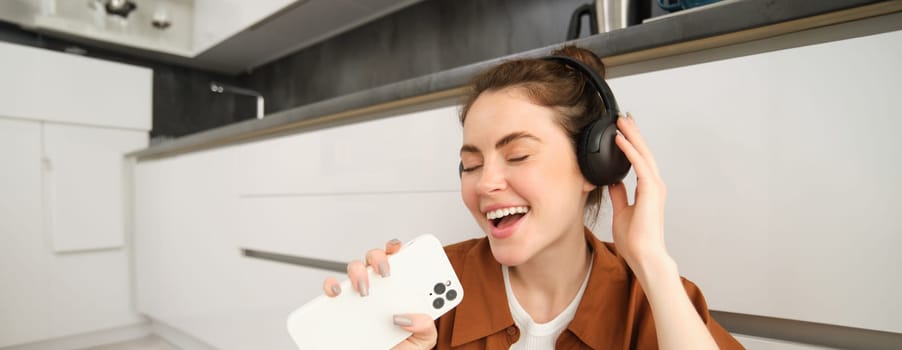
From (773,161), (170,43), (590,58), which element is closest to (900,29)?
(773,161)

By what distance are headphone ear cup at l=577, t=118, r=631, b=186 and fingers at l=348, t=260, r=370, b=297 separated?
0.26 metres

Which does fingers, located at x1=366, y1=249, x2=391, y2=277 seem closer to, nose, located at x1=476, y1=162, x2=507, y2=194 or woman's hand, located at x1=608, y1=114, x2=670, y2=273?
nose, located at x1=476, y1=162, x2=507, y2=194

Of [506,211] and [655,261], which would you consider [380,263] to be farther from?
[655,261]

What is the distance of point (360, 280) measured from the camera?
0.49 m

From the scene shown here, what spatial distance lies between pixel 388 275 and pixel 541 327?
0.64 feet

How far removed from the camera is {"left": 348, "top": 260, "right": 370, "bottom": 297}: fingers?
492 mm

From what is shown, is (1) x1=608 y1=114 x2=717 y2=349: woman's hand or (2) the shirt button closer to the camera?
(1) x1=608 y1=114 x2=717 y2=349: woman's hand

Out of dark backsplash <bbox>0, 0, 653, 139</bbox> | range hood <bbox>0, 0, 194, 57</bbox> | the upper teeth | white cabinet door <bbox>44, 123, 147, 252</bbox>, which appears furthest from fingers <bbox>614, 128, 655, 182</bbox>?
range hood <bbox>0, 0, 194, 57</bbox>

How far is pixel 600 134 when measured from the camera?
47 centimetres

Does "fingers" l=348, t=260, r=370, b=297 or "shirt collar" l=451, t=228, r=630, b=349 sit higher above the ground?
"fingers" l=348, t=260, r=370, b=297

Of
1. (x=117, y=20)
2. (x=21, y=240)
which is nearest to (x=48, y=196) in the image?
(x=21, y=240)

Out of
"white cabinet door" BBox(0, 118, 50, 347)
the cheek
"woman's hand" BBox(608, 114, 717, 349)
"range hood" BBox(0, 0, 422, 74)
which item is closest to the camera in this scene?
"woman's hand" BBox(608, 114, 717, 349)

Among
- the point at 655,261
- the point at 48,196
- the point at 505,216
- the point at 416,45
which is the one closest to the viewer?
the point at 655,261

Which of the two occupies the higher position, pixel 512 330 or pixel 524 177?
pixel 524 177
